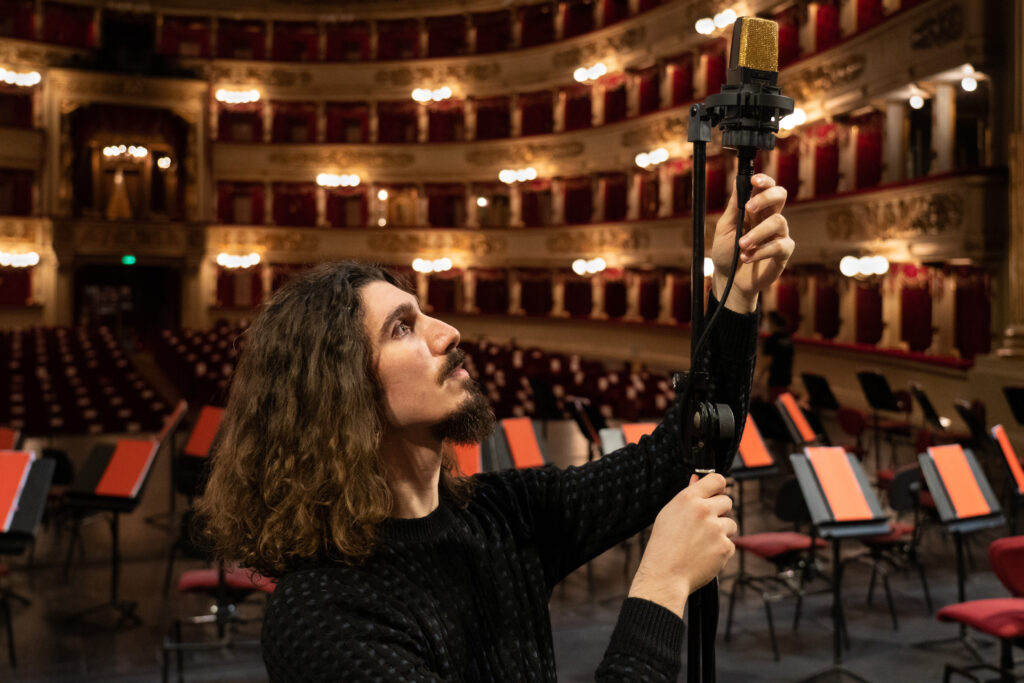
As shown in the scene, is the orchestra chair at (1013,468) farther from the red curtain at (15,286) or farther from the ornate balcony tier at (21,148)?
the ornate balcony tier at (21,148)

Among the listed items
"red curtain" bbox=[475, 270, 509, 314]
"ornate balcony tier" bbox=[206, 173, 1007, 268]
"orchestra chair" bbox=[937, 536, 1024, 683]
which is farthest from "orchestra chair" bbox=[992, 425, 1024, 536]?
"red curtain" bbox=[475, 270, 509, 314]

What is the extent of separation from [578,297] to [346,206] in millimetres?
8106

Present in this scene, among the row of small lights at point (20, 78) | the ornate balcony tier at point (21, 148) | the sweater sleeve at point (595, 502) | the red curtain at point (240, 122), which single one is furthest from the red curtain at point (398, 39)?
the sweater sleeve at point (595, 502)

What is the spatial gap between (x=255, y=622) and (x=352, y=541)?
492cm

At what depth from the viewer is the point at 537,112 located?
2547 cm

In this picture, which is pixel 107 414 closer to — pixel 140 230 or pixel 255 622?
pixel 255 622

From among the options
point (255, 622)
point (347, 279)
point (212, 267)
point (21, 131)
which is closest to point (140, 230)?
point (212, 267)

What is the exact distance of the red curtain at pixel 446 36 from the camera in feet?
90.0

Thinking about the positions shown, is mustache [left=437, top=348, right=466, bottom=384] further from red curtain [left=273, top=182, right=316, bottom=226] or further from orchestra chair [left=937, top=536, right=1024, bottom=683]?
red curtain [left=273, top=182, right=316, bottom=226]

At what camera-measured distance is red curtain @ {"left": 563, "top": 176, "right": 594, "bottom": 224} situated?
→ 24.0 meters

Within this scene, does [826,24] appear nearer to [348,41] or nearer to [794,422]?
[794,422]

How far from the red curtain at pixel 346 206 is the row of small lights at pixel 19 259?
7673 mm

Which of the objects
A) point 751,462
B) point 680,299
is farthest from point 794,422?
point 680,299

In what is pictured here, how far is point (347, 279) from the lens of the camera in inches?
61.9
